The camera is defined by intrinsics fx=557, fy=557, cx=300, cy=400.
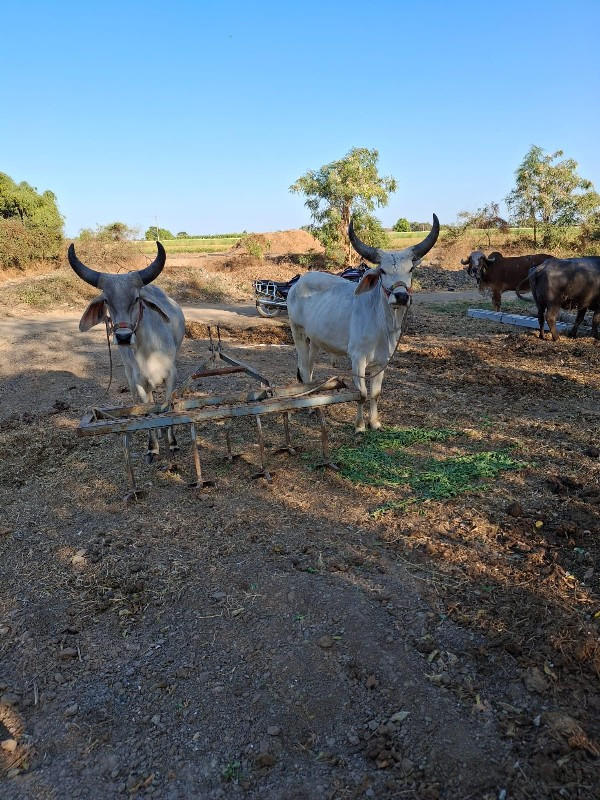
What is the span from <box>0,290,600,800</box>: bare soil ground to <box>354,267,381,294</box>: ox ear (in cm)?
168

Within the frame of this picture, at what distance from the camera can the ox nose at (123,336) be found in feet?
16.2

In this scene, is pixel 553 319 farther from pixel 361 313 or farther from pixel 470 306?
pixel 361 313

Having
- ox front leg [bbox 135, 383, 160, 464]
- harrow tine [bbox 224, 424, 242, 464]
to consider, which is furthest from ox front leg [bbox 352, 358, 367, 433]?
ox front leg [bbox 135, 383, 160, 464]

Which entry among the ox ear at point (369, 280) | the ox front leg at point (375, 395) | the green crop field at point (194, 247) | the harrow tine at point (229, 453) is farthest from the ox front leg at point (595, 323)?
the green crop field at point (194, 247)

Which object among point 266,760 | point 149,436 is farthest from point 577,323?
point 266,760

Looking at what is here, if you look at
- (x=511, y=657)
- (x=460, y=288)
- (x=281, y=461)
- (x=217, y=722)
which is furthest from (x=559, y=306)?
(x=460, y=288)

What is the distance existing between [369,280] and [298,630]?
365 cm

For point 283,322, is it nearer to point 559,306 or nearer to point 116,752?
point 559,306

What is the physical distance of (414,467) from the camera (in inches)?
214

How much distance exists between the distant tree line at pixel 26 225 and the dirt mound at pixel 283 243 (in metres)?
10.0

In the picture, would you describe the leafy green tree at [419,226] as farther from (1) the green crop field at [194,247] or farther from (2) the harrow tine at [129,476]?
(2) the harrow tine at [129,476]

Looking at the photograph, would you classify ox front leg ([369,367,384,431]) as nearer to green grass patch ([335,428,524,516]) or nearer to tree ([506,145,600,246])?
green grass patch ([335,428,524,516])

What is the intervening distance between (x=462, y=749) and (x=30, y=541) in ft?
11.7

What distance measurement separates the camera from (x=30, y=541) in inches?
177
